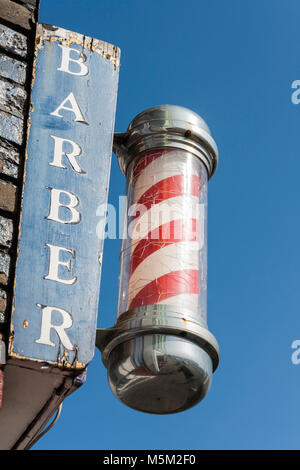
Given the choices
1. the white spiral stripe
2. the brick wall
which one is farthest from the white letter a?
the white spiral stripe

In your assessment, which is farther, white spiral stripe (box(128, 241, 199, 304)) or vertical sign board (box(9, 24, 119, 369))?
white spiral stripe (box(128, 241, 199, 304))

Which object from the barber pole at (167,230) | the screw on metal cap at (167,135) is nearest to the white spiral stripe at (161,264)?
the barber pole at (167,230)

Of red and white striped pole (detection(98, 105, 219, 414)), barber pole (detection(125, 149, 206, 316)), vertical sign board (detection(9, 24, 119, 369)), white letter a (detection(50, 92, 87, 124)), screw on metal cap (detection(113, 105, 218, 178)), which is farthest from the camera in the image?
screw on metal cap (detection(113, 105, 218, 178))

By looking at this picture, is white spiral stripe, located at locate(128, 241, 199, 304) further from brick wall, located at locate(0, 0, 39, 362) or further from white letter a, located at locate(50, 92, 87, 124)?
white letter a, located at locate(50, 92, 87, 124)

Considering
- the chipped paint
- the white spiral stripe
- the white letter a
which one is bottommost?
the white spiral stripe

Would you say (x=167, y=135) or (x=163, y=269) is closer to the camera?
(x=163, y=269)

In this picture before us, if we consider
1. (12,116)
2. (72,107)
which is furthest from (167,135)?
(12,116)

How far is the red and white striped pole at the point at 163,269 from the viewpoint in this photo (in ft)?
11.4

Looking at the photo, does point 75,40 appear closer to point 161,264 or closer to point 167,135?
point 167,135

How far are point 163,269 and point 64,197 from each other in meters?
0.52

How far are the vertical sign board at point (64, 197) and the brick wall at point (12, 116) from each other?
0.04 meters

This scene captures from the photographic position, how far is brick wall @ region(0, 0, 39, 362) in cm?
336

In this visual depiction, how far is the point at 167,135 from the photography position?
405 centimetres
